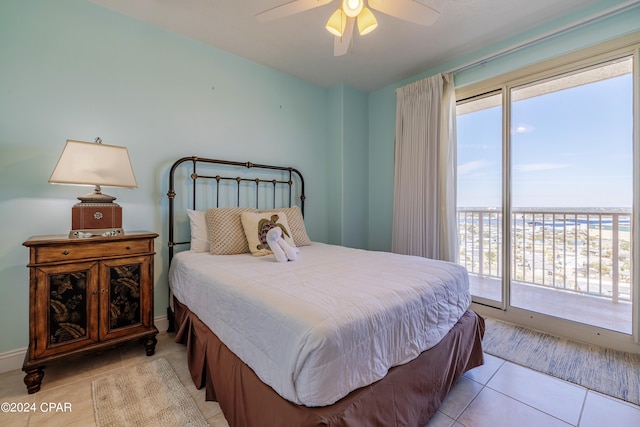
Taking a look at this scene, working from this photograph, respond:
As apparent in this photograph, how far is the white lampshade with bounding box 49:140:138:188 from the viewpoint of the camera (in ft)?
5.38

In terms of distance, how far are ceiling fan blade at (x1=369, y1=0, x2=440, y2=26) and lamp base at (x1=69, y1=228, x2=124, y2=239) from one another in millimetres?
2229

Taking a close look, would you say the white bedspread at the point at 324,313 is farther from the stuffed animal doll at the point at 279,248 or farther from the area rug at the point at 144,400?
the area rug at the point at 144,400

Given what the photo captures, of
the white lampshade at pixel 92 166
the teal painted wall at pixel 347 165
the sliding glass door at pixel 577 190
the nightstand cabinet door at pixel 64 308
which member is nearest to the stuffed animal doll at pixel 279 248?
the white lampshade at pixel 92 166

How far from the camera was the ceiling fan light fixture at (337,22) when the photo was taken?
1.68m

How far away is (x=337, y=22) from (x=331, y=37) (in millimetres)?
841

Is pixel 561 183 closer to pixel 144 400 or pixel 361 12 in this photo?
pixel 361 12

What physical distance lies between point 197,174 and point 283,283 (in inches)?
66.0

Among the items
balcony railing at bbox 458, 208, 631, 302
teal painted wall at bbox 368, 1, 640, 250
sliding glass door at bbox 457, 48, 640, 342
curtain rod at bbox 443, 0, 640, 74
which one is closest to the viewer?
curtain rod at bbox 443, 0, 640, 74

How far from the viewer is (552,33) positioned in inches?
85.8

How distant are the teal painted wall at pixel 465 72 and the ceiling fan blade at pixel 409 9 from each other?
1.38 meters

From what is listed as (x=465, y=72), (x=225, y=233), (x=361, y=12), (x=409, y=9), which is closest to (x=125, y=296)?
(x=225, y=233)

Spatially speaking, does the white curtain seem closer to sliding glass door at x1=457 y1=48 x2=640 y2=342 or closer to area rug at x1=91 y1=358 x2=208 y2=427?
sliding glass door at x1=457 y1=48 x2=640 y2=342

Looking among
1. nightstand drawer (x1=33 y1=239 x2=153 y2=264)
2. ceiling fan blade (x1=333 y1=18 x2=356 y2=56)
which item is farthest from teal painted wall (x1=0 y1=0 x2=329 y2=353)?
ceiling fan blade (x1=333 y1=18 x2=356 y2=56)

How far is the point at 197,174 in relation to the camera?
2537mm
